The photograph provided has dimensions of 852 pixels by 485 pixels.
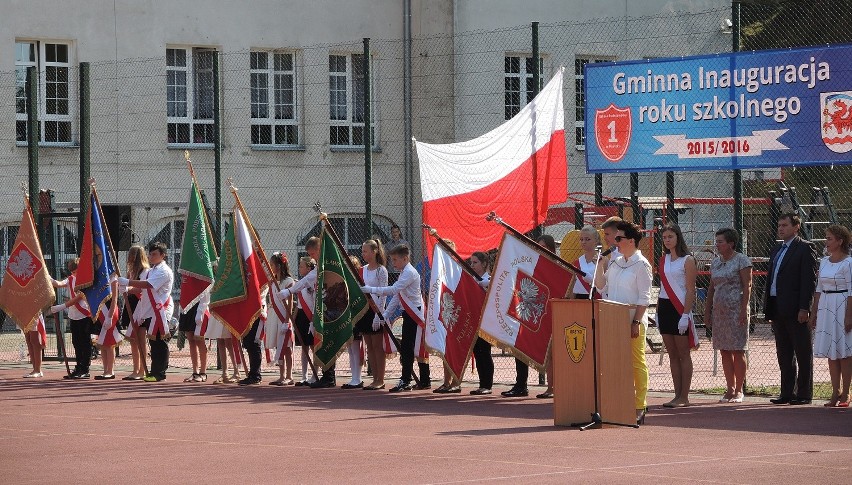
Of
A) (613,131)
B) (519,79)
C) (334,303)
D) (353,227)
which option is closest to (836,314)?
(613,131)

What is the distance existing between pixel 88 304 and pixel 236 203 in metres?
2.49

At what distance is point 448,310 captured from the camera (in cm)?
1680

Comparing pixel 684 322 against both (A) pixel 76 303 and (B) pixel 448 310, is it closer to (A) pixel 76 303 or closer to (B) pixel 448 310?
(B) pixel 448 310

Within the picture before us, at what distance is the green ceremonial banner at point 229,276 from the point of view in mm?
18547

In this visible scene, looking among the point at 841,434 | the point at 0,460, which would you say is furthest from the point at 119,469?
the point at 841,434

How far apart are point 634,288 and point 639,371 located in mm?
721

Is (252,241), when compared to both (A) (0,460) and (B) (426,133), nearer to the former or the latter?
(A) (0,460)

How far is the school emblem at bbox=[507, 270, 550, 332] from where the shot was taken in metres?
15.8

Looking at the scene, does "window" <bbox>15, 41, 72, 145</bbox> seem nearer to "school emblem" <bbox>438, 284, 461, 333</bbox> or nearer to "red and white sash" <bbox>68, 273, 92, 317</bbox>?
"red and white sash" <bbox>68, 273, 92, 317</bbox>

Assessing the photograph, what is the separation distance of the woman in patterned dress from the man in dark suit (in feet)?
1.04

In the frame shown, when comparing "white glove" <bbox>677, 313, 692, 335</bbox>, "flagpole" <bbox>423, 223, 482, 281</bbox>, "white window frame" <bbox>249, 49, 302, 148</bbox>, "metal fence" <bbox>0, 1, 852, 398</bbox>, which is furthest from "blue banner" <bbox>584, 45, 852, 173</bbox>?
"white window frame" <bbox>249, 49, 302, 148</bbox>

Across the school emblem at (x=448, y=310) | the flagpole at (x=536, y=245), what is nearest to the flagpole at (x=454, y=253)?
the school emblem at (x=448, y=310)

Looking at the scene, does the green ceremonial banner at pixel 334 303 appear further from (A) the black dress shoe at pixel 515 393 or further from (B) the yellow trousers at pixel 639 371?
(B) the yellow trousers at pixel 639 371

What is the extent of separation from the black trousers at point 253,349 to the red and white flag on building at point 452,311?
251 centimetres
